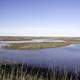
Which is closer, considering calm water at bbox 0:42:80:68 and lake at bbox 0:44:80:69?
lake at bbox 0:44:80:69

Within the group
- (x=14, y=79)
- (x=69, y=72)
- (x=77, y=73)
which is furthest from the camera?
(x=69, y=72)

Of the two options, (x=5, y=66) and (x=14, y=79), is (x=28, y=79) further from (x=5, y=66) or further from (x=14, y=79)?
(x=5, y=66)

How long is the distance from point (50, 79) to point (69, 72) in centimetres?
184

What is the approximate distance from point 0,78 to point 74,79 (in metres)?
3.87

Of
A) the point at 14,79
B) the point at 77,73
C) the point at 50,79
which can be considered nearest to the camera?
the point at 14,79

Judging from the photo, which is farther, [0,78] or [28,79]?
[28,79]

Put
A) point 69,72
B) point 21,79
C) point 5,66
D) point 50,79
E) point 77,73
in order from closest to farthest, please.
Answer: point 21,79 → point 50,79 → point 77,73 → point 69,72 → point 5,66

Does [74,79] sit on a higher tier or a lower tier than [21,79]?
lower

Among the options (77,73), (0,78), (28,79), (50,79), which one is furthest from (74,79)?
(0,78)

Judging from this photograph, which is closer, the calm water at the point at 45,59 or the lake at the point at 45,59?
the lake at the point at 45,59

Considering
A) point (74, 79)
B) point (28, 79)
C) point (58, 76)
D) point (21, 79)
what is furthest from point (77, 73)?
point (21, 79)

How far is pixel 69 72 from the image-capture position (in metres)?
10.4

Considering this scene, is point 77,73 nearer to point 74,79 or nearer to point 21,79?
point 74,79

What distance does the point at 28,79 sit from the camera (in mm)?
7602
